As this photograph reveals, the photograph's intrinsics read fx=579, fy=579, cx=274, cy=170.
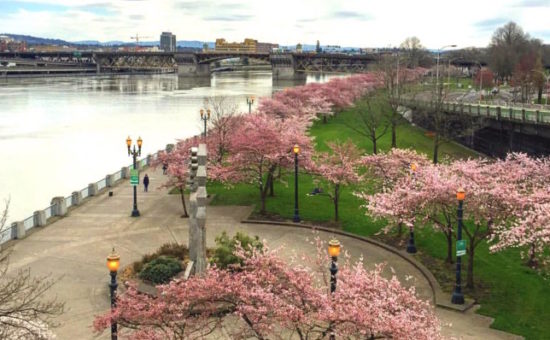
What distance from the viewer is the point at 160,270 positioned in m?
22.7

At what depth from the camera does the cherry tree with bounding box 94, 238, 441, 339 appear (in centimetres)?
1236

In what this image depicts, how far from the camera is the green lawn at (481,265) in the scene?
20.5 meters

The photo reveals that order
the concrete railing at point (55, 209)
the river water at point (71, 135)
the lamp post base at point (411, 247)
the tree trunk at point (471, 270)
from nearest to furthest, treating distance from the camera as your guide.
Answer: the tree trunk at point (471, 270) < the lamp post base at point (411, 247) < the concrete railing at point (55, 209) < the river water at point (71, 135)

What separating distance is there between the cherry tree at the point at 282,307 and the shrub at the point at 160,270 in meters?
7.98

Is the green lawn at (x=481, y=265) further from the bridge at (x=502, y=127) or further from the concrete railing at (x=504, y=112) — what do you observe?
the bridge at (x=502, y=127)

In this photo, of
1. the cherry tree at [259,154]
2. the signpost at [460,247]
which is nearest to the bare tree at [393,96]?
the cherry tree at [259,154]

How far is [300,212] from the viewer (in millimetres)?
35250

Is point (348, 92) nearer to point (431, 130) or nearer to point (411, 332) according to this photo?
point (431, 130)

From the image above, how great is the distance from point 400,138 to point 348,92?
3669 cm

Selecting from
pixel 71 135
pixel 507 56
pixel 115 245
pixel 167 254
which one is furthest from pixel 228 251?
pixel 507 56

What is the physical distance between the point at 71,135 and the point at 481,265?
63.8 m

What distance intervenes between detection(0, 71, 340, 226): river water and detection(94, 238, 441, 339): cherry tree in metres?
20.4

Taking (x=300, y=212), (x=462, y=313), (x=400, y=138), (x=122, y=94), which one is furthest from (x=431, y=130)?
(x=122, y=94)

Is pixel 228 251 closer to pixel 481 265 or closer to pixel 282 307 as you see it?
pixel 282 307
